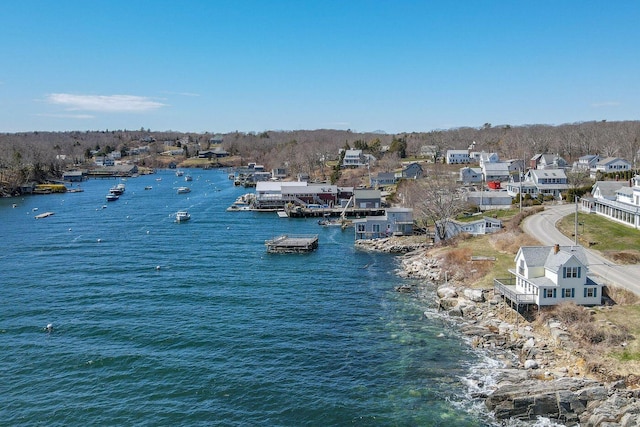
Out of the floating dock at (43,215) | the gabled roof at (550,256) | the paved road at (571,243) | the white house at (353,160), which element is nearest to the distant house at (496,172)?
the paved road at (571,243)

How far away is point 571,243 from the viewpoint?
55.4 meters

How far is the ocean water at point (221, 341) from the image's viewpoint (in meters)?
29.6

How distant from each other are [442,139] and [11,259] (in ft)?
526

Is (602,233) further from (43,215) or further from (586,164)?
(43,215)

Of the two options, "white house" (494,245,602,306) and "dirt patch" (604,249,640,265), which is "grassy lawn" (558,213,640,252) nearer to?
"dirt patch" (604,249,640,265)

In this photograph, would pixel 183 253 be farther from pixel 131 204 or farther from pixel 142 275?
pixel 131 204

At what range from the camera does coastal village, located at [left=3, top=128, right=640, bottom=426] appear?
29.3 m

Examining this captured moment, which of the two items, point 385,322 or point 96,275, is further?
point 96,275

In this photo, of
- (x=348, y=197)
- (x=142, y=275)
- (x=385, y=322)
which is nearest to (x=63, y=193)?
(x=348, y=197)

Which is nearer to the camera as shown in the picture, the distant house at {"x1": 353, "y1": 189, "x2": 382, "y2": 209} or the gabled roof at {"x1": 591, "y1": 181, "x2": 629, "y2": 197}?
the gabled roof at {"x1": 591, "y1": 181, "x2": 629, "y2": 197}

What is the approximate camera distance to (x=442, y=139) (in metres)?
197

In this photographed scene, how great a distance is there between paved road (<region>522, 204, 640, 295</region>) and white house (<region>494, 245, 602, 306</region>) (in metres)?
3.30

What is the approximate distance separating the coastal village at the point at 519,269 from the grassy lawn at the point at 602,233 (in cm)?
54

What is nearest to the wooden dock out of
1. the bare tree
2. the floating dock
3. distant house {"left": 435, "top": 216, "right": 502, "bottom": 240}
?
the bare tree
